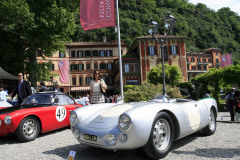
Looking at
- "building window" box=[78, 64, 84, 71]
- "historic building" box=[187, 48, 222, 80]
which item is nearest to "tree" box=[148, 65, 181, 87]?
"building window" box=[78, 64, 84, 71]

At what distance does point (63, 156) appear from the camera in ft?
11.4

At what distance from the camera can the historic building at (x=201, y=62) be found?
65875mm

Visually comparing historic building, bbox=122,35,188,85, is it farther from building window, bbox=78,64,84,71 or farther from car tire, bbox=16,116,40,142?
car tire, bbox=16,116,40,142

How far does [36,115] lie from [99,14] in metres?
5.79

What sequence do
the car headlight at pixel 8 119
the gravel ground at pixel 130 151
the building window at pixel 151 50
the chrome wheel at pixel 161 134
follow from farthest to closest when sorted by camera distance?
1. the building window at pixel 151 50
2. the car headlight at pixel 8 119
3. the gravel ground at pixel 130 151
4. the chrome wheel at pixel 161 134

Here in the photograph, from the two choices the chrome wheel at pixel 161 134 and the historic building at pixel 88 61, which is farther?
the historic building at pixel 88 61

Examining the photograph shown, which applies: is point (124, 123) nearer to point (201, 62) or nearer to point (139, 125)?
point (139, 125)

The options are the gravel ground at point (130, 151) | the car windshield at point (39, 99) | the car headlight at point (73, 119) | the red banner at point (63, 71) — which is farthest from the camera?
the red banner at point (63, 71)

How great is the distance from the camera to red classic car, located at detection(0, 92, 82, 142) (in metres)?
4.57

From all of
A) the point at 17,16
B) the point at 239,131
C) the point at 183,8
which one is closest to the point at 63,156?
the point at 239,131

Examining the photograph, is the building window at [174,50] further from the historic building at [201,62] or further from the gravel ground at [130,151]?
the gravel ground at [130,151]

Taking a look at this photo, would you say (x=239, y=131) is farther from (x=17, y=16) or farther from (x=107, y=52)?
(x=107, y=52)

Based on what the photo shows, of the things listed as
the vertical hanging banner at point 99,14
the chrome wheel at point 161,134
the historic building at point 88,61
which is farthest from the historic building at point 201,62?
the chrome wheel at point 161,134

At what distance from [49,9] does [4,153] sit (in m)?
15.0
